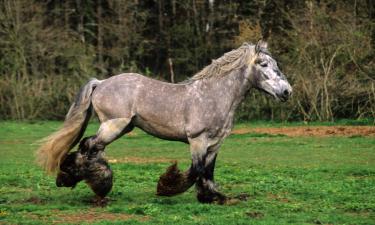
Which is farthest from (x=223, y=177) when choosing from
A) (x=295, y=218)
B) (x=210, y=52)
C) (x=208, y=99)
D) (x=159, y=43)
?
(x=159, y=43)

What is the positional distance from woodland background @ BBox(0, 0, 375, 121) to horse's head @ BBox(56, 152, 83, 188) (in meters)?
18.2

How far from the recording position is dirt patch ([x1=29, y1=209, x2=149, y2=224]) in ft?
30.9

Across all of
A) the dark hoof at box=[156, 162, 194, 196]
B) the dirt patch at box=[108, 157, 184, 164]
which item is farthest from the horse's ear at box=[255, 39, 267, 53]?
the dirt patch at box=[108, 157, 184, 164]

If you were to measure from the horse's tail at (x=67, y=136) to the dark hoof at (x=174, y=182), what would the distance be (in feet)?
4.41

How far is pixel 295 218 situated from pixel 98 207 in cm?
269

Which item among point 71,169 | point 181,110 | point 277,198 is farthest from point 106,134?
point 277,198

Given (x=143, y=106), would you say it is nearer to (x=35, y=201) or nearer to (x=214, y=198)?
(x=214, y=198)

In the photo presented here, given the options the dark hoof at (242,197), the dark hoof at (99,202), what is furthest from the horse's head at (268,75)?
the dark hoof at (99,202)

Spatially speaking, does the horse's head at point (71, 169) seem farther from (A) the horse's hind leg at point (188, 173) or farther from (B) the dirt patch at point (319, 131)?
(B) the dirt patch at point (319, 131)

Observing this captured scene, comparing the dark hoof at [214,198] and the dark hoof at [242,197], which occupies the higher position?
the dark hoof at [214,198]

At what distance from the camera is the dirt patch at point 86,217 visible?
9430mm

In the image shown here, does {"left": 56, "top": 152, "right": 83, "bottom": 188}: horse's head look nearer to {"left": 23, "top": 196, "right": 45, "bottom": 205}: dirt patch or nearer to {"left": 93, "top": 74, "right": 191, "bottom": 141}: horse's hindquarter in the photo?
{"left": 23, "top": 196, "right": 45, "bottom": 205}: dirt patch

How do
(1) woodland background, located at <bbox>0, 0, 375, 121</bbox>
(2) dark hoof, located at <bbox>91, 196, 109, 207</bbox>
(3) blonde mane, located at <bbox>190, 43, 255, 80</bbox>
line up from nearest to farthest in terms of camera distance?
(2) dark hoof, located at <bbox>91, 196, 109, 207</bbox> → (3) blonde mane, located at <bbox>190, 43, 255, 80</bbox> → (1) woodland background, located at <bbox>0, 0, 375, 121</bbox>

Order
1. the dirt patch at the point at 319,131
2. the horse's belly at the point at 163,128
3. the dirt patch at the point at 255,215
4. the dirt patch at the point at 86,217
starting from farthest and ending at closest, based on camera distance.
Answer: the dirt patch at the point at 319,131 → the horse's belly at the point at 163,128 → the dirt patch at the point at 255,215 → the dirt patch at the point at 86,217
